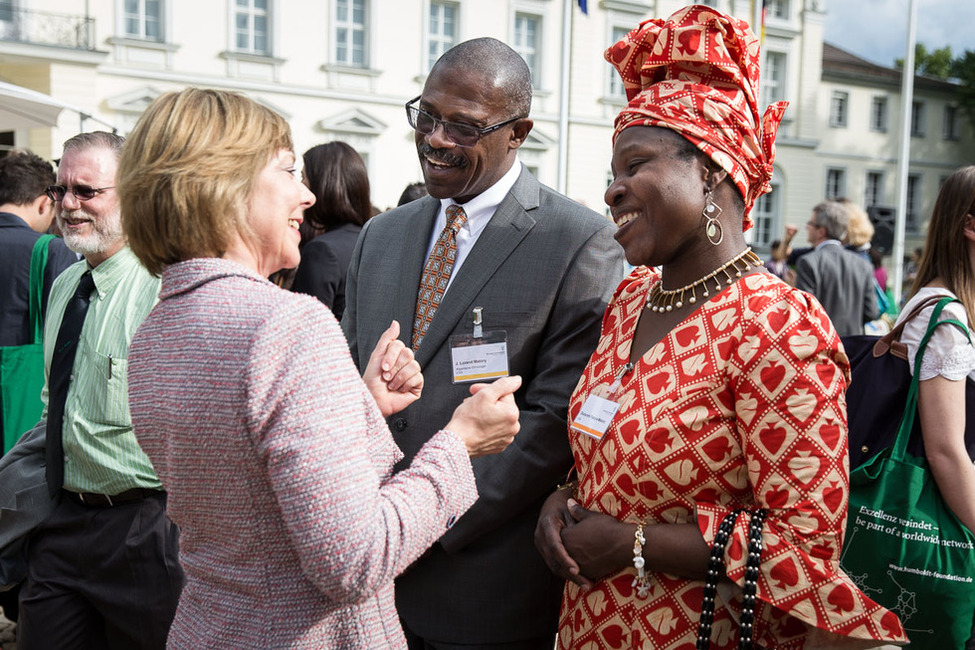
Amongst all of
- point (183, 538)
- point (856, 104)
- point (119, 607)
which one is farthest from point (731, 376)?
point (856, 104)

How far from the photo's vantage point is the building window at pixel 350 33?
20375mm

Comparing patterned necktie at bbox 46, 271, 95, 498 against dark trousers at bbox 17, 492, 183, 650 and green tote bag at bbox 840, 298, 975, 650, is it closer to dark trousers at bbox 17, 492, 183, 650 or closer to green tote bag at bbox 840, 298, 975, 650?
dark trousers at bbox 17, 492, 183, 650

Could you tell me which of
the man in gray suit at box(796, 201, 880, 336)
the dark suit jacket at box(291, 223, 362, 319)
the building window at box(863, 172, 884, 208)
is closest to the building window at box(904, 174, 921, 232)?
the building window at box(863, 172, 884, 208)

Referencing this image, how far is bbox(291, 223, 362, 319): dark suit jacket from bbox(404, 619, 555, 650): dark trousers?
6.38 feet

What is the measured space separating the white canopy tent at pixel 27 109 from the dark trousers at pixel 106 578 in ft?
14.5

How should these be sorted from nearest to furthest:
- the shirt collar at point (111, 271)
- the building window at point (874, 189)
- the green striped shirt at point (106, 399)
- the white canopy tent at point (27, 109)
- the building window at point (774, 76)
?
the green striped shirt at point (106, 399) < the shirt collar at point (111, 271) < the white canopy tent at point (27, 109) < the building window at point (774, 76) < the building window at point (874, 189)

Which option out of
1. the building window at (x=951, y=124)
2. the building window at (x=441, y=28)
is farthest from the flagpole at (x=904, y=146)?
the building window at (x=951, y=124)

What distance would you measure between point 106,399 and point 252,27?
18.6 m

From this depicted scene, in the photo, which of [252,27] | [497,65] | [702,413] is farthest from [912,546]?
A: [252,27]

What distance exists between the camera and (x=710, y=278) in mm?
1899

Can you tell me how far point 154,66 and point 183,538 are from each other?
748 inches

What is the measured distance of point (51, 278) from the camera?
3838mm

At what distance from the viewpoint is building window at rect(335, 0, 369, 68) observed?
20375 millimetres

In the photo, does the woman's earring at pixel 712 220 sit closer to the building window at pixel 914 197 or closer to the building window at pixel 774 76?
the building window at pixel 774 76
